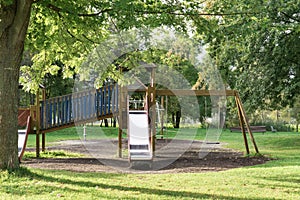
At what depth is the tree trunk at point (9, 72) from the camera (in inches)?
349

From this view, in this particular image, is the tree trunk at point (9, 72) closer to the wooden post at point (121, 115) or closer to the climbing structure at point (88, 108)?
the climbing structure at point (88, 108)

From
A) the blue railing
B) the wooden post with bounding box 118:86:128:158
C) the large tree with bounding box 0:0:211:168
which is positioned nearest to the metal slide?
the wooden post with bounding box 118:86:128:158

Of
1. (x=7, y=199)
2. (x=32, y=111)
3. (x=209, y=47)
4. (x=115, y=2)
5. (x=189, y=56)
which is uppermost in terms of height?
(x=189, y=56)

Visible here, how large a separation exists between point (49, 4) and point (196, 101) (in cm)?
3594

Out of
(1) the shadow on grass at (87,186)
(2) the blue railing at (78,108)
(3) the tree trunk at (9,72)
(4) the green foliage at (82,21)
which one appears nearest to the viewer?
(1) the shadow on grass at (87,186)

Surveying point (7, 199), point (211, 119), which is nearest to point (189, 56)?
point (211, 119)

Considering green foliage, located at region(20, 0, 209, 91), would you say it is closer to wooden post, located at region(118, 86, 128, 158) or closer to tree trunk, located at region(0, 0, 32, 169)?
tree trunk, located at region(0, 0, 32, 169)

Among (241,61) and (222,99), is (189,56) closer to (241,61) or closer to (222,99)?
(222,99)

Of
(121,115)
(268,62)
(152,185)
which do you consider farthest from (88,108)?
(268,62)

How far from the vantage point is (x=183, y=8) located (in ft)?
32.9

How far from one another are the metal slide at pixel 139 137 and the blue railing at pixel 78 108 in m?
1.24

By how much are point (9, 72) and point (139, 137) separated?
580cm

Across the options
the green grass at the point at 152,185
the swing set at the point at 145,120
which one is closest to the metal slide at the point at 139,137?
the swing set at the point at 145,120

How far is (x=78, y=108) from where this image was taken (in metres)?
15.4
